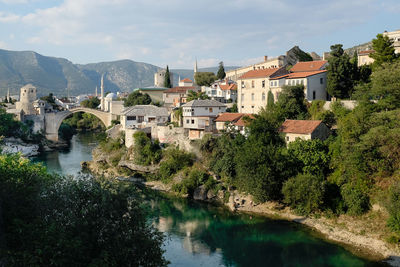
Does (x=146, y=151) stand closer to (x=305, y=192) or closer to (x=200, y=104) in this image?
(x=200, y=104)

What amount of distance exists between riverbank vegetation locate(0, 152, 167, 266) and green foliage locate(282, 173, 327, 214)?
38.8 feet

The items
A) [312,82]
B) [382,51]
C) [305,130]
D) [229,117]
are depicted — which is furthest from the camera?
[229,117]

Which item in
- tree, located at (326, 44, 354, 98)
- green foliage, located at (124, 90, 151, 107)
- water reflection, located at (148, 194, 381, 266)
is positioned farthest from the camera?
green foliage, located at (124, 90, 151, 107)

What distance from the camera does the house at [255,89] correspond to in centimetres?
3562

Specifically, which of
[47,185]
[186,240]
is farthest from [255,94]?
[47,185]

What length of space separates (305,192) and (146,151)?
16.6 metres

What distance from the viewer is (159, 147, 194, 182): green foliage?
3334 centimetres

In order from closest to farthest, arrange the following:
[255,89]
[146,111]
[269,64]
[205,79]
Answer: [255,89] < [146,111] < [269,64] < [205,79]

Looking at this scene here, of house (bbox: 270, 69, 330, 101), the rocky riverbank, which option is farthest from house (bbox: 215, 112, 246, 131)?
the rocky riverbank

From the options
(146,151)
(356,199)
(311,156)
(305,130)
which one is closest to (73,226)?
(356,199)

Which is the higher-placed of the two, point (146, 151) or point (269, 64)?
point (269, 64)

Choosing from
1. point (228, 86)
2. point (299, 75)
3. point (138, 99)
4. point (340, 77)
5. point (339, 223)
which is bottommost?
point (339, 223)

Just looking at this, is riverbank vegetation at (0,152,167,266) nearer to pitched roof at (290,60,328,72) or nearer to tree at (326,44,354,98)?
tree at (326,44,354,98)

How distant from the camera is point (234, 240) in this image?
2255cm
